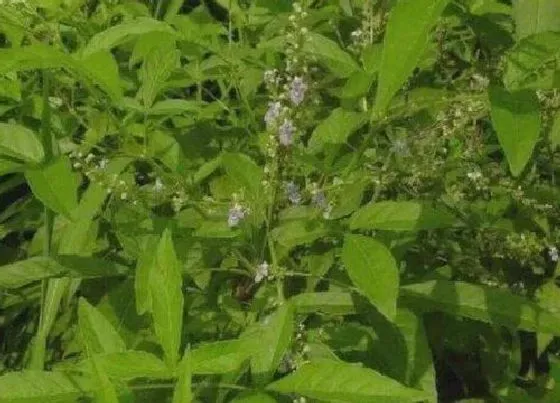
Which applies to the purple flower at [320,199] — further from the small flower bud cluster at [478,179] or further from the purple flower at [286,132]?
the small flower bud cluster at [478,179]

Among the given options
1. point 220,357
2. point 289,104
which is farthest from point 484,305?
point 220,357

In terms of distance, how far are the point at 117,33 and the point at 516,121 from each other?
658 millimetres

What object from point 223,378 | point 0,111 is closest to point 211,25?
point 0,111

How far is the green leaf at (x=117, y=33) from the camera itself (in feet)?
5.04

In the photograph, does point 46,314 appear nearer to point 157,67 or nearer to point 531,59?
point 157,67

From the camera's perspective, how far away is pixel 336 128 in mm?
1807

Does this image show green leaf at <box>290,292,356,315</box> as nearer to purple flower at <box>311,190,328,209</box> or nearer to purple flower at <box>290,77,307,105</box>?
purple flower at <box>311,190,328,209</box>

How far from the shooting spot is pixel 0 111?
1.97 metres

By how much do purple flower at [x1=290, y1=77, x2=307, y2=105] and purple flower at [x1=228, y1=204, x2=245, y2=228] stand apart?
0.66 feet

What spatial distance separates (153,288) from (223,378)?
258 mm

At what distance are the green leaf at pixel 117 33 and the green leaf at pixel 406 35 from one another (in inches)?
20.2

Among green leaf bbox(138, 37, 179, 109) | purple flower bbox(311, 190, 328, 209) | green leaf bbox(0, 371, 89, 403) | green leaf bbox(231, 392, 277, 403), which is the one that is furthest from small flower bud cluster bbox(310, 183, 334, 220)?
green leaf bbox(0, 371, 89, 403)

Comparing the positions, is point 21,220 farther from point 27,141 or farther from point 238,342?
point 238,342

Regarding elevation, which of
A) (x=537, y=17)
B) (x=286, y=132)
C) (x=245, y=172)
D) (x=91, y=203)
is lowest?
(x=91, y=203)
